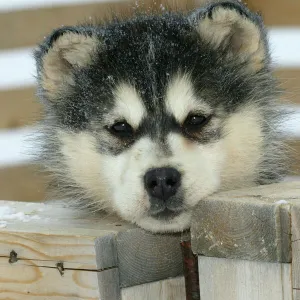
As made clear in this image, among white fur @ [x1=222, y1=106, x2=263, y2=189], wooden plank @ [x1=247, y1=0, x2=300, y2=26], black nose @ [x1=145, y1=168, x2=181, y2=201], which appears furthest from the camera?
wooden plank @ [x1=247, y1=0, x2=300, y2=26]

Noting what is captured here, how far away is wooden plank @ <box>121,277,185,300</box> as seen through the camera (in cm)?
347

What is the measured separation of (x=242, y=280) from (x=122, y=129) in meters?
1.05

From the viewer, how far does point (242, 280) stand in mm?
3234

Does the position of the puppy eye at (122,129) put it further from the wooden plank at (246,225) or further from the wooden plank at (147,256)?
the wooden plank at (246,225)

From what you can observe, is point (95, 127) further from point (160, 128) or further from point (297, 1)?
point (297, 1)

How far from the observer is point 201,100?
4.03 metres

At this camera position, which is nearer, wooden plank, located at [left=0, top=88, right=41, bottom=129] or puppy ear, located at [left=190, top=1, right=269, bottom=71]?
puppy ear, located at [left=190, top=1, right=269, bottom=71]

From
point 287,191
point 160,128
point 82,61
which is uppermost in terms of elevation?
point 82,61

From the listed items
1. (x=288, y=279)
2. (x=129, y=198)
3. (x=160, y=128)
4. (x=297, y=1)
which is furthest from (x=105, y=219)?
(x=297, y=1)

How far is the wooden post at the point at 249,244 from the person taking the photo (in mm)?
3076

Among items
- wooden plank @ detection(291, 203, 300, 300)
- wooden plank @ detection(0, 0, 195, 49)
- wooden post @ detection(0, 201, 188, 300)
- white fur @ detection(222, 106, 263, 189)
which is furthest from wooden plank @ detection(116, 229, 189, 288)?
wooden plank @ detection(0, 0, 195, 49)

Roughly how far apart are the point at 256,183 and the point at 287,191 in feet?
2.65

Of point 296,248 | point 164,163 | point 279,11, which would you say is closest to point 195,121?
point 164,163

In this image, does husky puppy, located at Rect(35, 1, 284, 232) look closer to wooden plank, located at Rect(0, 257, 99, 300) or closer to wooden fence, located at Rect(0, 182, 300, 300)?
wooden fence, located at Rect(0, 182, 300, 300)
